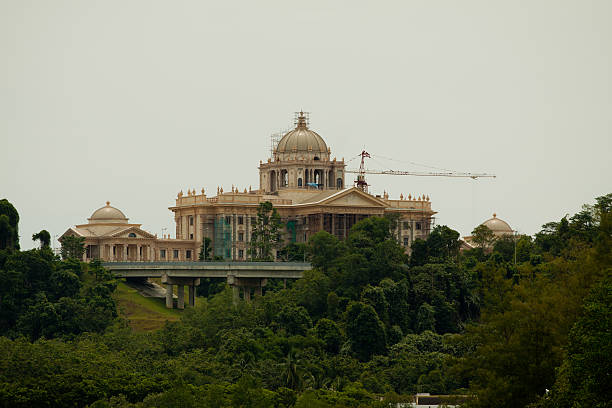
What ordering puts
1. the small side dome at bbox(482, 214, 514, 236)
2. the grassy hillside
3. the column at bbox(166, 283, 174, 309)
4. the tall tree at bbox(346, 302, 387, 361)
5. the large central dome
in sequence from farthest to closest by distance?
the small side dome at bbox(482, 214, 514, 236)
the large central dome
the column at bbox(166, 283, 174, 309)
the grassy hillside
the tall tree at bbox(346, 302, 387, 361)

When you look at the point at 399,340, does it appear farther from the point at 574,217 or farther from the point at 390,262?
the point at 574,217

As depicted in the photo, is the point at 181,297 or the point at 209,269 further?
the point at 181,297

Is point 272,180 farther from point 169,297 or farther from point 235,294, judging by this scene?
point 235,294

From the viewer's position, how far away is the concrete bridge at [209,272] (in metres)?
133

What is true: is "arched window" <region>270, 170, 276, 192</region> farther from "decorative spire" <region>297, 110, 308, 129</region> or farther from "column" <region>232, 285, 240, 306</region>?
"column" <region>232, 285, 240, 306</region>

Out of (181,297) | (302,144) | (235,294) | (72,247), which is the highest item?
(302,144)

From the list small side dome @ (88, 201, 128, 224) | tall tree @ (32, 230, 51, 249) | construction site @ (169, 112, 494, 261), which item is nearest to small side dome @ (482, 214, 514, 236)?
construction site @ (169, 112, 494, 261)

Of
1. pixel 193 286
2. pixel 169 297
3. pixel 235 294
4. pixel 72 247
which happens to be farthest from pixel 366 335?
pixel 72 247

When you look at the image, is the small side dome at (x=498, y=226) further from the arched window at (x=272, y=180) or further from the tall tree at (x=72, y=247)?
the tall tree at (x=72, y=247)

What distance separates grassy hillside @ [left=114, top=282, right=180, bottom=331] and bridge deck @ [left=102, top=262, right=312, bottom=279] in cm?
213

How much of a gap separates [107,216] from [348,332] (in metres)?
59.3

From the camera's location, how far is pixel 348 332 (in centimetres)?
11238

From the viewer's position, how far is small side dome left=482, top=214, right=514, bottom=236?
189 meters

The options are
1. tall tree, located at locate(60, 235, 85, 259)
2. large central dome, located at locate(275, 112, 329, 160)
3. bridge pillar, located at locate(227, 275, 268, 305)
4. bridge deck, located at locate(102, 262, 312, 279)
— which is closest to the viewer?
bridge deck, located at locate(102, 262, 312, 279)
